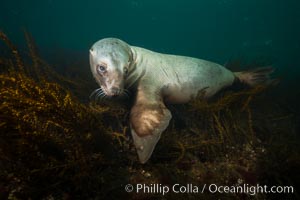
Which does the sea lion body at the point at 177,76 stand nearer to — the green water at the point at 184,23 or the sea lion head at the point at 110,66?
the sea lion head at the point at 110,66

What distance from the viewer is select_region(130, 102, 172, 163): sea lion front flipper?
2631 mm

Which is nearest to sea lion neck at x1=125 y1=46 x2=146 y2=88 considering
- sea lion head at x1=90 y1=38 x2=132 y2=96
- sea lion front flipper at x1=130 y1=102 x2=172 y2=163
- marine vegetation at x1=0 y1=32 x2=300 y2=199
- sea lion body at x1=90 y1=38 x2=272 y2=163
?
sea lion body at x1=90 y1=38 x2=272 y2=163

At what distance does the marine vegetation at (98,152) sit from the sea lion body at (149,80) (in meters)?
0.35

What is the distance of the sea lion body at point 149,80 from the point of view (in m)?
2.89

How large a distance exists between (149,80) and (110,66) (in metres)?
0.92

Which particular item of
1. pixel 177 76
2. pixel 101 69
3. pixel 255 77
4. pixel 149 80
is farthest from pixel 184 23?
pixel 101 69

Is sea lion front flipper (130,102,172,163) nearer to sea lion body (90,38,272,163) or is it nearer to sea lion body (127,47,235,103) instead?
sea lion body (90,38,272,163)

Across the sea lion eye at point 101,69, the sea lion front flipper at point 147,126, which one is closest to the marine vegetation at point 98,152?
the sea lion front flipper at point 147,126

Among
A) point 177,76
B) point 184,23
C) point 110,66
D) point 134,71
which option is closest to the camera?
point 110,66

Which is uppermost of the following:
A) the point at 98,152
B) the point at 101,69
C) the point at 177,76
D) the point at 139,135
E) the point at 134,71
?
the point at 101,69

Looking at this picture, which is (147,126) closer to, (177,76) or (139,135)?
(139,135)

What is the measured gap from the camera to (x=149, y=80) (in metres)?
3.73

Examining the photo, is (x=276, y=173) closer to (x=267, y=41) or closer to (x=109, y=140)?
(x=109, y=140)

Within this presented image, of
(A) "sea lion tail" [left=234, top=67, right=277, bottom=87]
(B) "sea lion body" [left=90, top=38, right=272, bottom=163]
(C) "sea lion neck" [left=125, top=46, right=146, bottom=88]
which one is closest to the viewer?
(B) "sea lion body" [left=90, top=38, right=272, bottom=163]
